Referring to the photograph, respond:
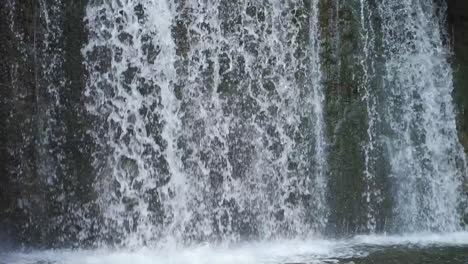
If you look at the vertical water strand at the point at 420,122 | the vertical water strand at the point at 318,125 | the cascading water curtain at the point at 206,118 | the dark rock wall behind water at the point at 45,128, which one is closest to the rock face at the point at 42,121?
the dark rock wall behind water at the point at 45,128

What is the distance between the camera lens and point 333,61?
22.9 ft

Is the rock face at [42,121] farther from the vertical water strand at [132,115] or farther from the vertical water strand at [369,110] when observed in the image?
the vertical water strand at [369,110]

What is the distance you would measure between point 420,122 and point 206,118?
2.58 metres

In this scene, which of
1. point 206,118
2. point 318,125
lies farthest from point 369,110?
point 206,118

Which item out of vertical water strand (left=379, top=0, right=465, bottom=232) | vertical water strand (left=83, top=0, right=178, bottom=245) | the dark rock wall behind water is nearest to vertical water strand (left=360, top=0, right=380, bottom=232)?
vertical water strand (left=379, top=0, right=465, bottom=232)

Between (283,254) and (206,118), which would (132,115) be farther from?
(283,254)

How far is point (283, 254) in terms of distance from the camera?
5734mm

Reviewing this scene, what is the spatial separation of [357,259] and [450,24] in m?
3.59

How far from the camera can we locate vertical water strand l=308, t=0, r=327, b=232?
264 inches

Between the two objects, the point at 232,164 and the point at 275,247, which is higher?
the point at 232,164

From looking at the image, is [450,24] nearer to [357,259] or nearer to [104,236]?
[357,259]

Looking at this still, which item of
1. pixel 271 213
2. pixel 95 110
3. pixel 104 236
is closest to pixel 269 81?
pixel 271 213

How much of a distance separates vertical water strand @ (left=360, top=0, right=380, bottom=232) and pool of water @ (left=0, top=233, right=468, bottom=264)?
1.90 feet

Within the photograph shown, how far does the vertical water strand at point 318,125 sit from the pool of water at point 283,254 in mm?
408
